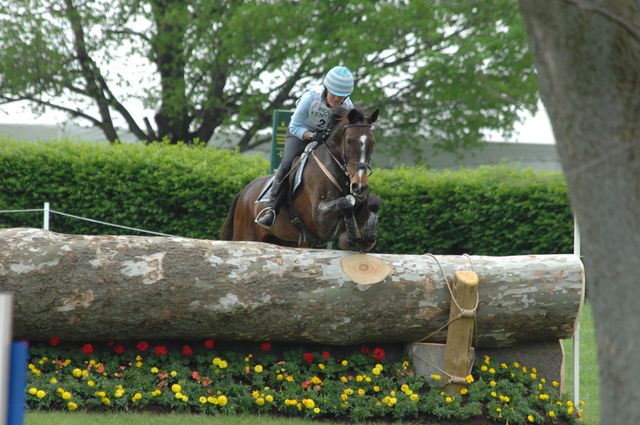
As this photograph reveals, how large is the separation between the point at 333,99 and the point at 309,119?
1.22ft

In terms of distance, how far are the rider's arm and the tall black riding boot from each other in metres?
0.40

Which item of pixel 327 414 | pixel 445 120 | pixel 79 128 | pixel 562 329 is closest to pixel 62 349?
pixel 327 414

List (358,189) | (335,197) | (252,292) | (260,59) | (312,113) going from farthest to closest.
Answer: (260,59), (312,113), (335,197), (358,189), (252,292)

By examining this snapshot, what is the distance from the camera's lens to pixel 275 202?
28.9 feet

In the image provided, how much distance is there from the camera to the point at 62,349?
683 centimetres

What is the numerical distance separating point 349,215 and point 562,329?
6.56 feet

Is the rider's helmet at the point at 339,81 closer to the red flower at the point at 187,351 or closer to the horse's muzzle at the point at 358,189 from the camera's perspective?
the horse's muzzle at the point at 358,189

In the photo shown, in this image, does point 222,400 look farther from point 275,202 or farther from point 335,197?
point 275,202

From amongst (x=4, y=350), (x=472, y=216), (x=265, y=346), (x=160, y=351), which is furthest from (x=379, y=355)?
(x=472, y=216)

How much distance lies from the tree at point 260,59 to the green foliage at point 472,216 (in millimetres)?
5692

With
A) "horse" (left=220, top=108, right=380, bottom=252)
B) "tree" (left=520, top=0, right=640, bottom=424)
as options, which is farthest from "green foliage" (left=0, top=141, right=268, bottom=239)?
"tree" (left=520, top=0, right=640, bottom=424)

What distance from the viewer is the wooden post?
6812 mm

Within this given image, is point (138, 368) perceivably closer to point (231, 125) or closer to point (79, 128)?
point (231, 125)

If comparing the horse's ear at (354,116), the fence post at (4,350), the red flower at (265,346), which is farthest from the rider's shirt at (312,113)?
the fence post at (4,350)
